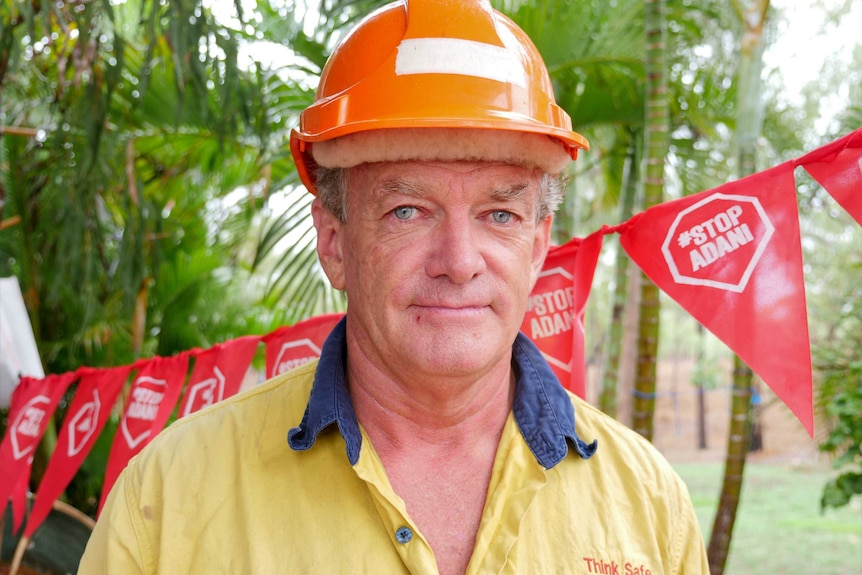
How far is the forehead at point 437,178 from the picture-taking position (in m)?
1.71

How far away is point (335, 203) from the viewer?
1.90 metres

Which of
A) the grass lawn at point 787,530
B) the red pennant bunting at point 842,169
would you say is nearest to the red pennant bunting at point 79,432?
the red pennant bunting at point 842,169

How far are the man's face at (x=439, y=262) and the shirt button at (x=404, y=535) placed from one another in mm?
306

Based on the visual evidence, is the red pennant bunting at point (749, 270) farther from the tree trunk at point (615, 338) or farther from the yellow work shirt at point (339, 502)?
the tree trunk at point (615, 338)

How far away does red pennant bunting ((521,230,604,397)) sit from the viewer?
2.48 meters

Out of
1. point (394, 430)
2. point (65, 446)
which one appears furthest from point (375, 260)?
point (65, 446)

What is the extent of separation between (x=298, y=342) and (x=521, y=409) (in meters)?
1.22

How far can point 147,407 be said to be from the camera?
3.21 meters

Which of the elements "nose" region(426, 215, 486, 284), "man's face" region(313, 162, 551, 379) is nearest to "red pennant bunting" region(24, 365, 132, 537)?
"man's face" region(313, 162, 551, 379)

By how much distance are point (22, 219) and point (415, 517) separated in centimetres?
490

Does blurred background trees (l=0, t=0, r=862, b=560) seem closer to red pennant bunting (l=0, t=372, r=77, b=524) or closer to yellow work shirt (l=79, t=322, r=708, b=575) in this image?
red pennant bunting (l=0, t=372, r=77, b=524)

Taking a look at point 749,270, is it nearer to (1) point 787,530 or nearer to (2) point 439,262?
(2) point 439,262

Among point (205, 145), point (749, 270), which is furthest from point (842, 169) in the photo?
point (205, 145)

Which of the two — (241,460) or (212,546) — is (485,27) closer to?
(241,460)
